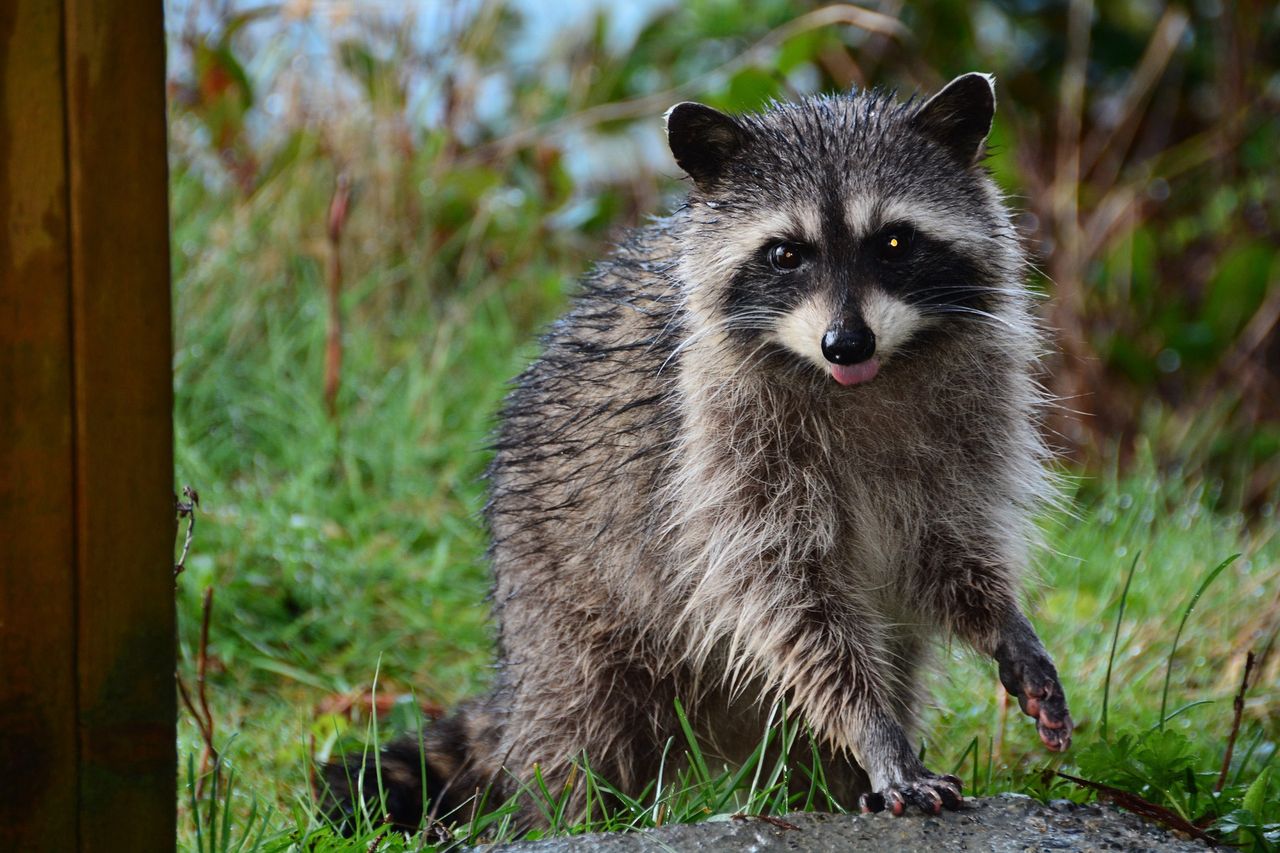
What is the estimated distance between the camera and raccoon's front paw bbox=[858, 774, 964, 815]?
2420mm

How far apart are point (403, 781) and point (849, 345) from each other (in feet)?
4.73

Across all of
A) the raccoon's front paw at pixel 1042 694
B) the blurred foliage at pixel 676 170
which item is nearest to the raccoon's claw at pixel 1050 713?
the raccoon's front paw at pixel 1042 694

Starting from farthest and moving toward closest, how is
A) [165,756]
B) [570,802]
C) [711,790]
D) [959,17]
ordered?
1. [959,17]
2. [570,802]
3. [711,790]
4. [165,756]

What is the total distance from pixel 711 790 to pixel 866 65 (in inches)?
197

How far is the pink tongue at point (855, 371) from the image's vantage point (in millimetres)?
2611

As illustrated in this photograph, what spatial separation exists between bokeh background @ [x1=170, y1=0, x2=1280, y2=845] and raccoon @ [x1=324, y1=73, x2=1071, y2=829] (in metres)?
0.74

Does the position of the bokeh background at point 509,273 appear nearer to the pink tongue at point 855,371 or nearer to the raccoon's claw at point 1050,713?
the raccoon's claw at point 1050,713

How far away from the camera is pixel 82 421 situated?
1824 millimetres

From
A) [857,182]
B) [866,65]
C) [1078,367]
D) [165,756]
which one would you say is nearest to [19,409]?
[165,756]

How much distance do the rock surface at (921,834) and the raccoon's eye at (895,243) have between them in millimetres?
1029

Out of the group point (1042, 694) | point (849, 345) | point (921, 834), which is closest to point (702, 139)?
point (849, 345)

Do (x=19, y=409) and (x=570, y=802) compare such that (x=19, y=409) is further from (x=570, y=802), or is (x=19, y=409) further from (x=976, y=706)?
(x=976, y=706)

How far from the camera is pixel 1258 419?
6.39 m

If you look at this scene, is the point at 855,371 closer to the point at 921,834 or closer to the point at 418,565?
the point at 921,834
